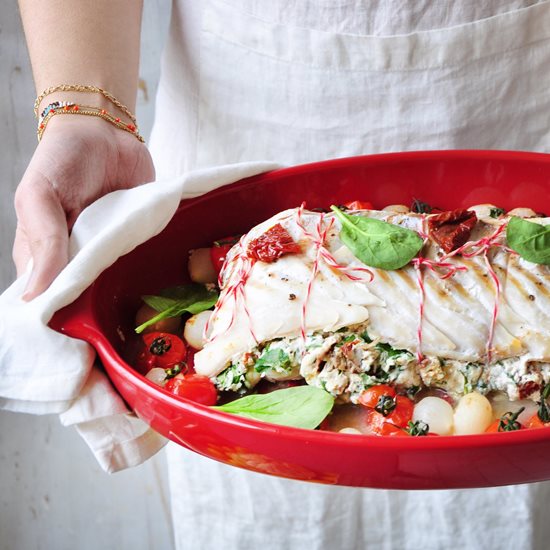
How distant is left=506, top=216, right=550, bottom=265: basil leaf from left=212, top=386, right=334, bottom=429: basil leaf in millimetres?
325

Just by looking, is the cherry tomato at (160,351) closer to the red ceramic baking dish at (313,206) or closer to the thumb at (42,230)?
the red ceramic baking dish at (313,206)

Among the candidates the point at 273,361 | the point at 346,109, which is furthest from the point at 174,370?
the point at 346,109

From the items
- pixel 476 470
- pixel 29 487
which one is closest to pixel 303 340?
pixel 476 470

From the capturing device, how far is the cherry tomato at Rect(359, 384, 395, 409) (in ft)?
3.34

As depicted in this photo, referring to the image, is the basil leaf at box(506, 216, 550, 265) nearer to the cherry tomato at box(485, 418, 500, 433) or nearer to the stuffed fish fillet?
the stuffed fish fillet

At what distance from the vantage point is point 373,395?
102cm

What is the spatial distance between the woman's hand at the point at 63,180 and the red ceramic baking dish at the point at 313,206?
8 centimetres

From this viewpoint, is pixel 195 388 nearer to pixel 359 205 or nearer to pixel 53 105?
pixel 359 205

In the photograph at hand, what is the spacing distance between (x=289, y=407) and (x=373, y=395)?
112 millimetres

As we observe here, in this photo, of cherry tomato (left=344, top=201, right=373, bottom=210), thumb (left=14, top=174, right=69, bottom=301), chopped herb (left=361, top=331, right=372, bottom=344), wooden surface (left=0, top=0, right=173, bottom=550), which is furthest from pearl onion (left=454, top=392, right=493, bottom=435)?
wooden surface (left=0, top=0, right=173, bottom=550)

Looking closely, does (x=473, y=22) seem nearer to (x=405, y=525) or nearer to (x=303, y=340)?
(x=303, y=340)

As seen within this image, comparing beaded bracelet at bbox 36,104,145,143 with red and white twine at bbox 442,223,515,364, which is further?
beaded bracelet at bbox 36,104,145,143

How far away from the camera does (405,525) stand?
5.39ft

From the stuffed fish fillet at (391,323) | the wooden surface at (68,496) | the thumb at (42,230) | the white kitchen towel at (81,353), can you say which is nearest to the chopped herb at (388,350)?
the stuffed fish fillet at (391,323)
